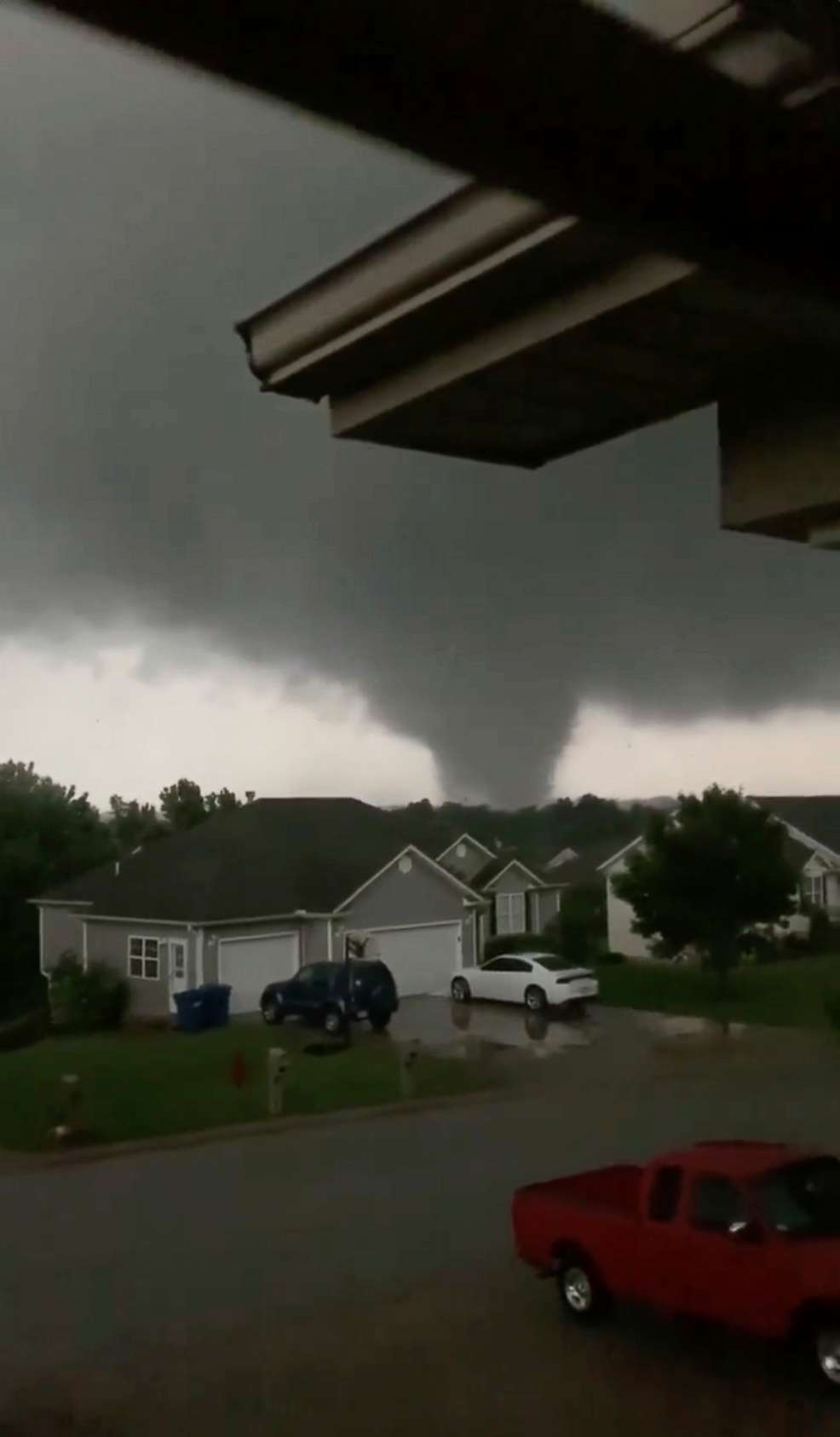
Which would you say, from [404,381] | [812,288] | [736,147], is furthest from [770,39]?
[404,381]

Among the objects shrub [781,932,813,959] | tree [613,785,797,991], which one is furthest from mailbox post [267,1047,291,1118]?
shrub [781,932,813,959]

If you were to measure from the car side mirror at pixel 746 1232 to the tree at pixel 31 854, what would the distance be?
136cm

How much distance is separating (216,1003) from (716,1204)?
99cm

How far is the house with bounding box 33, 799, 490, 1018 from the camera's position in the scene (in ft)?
7.77

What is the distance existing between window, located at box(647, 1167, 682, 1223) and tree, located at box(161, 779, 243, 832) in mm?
1083

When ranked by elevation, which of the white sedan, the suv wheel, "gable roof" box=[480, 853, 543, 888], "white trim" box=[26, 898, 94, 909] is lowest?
the suv wheel

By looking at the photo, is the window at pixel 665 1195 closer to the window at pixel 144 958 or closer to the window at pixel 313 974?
the window at pixel 313 974

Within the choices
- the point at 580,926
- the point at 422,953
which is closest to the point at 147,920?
the point at 422,953

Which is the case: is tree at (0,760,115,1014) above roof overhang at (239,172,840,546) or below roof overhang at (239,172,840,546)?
below

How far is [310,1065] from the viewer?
2393 millimetres

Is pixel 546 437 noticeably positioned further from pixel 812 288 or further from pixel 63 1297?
pixel 63 1297

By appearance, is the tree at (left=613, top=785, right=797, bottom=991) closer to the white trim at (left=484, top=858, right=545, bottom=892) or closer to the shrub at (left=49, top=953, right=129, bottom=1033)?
the white trim at (left=484, top=858, right=545, bottom=892)

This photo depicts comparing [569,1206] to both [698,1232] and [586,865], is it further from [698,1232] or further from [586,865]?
[586,865]

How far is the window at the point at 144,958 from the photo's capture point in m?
2.43
